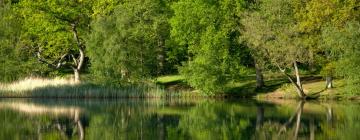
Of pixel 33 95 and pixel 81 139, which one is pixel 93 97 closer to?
pixel 33 95

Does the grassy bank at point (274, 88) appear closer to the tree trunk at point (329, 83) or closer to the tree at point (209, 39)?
the tree trunk at point (329, 83)

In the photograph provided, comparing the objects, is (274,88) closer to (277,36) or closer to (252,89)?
(252,89)

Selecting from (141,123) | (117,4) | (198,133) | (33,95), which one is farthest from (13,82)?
(198,133)

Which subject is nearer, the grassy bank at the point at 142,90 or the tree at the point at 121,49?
A: the grassy bank at the point at 142,90

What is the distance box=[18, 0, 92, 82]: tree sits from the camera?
66750 millimetres

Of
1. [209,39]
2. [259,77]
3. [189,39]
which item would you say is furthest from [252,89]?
[189,39]

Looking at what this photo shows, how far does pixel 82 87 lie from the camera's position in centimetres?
5806

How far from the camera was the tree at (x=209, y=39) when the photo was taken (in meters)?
58.2

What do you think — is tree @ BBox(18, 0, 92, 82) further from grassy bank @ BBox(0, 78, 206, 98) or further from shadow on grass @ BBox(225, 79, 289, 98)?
shadow on grass @ BBox(225, 79, 289, 98)

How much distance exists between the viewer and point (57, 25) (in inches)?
2640

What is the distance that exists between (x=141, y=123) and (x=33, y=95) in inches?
956

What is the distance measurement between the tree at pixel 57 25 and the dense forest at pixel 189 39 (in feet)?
0.31

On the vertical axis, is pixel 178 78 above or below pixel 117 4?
below

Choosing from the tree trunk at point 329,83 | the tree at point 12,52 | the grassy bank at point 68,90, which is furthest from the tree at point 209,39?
the tree at point 12,52
